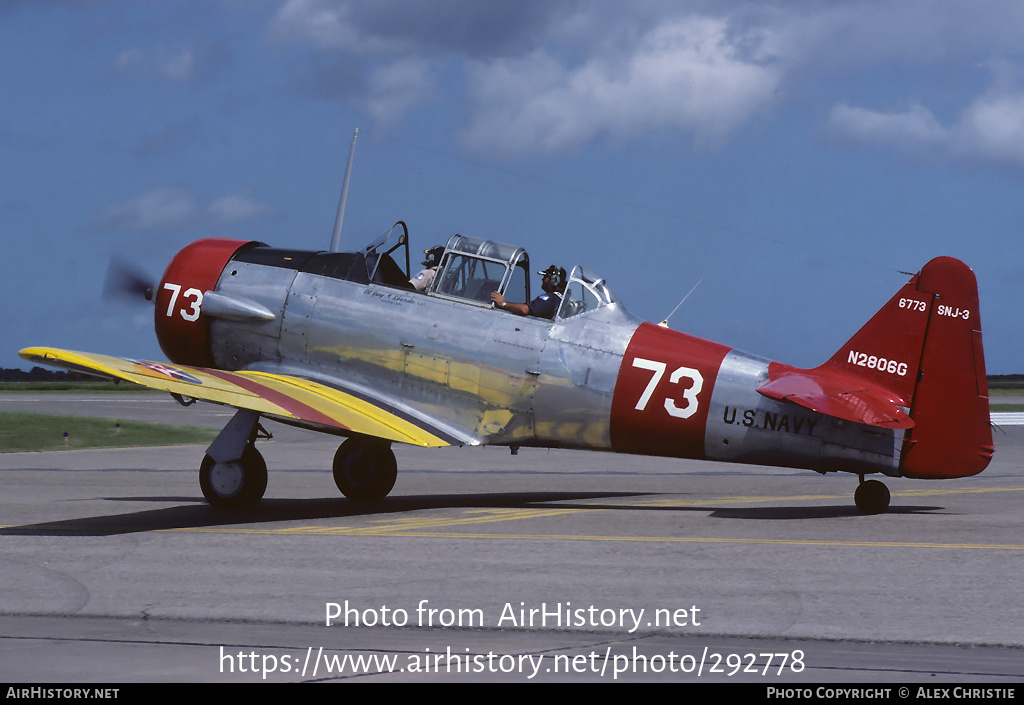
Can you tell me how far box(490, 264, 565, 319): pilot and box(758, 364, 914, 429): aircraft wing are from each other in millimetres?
2595

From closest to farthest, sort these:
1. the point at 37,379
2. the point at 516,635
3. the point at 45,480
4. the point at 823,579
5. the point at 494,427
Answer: the point at 516,635 < the point at 823,579 < the point at 494,427 < the point at 45,480 < the point at 37,379

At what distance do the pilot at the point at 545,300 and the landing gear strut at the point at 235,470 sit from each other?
123 inches

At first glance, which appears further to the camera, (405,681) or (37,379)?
(37,379)

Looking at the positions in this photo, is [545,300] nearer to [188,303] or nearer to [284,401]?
[284,401]

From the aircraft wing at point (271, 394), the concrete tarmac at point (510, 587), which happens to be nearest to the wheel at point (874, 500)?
the concrete tarmac at point (510, 587)

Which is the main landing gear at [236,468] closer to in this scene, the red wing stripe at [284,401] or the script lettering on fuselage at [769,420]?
the red wing stripe at [284,401]

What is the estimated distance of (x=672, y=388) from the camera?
12.4m

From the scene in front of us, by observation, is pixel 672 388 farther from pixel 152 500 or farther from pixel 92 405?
pixel 92 405

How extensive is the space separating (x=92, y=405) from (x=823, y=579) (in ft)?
118

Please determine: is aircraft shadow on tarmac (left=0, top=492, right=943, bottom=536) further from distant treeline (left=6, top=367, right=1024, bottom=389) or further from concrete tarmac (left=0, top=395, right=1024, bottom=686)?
distant treeline (left=6, top=367, right=1024, bottom=389)

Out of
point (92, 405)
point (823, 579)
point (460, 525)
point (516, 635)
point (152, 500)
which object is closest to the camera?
point (516, 635)

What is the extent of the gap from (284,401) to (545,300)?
10.4 ft

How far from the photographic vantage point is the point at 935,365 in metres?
12.0
